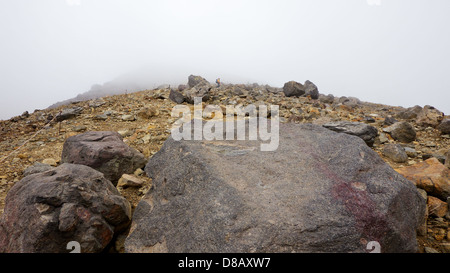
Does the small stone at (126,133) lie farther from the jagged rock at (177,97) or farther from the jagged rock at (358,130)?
the jagged rock at (358,130)

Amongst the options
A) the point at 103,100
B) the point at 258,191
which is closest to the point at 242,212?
the point at 258,191

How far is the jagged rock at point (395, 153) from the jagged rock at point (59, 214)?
4806 mm

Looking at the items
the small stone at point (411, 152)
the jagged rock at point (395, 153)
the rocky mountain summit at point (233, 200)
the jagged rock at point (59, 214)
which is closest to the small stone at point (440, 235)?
the rocky mountain summit at point (233, 200)

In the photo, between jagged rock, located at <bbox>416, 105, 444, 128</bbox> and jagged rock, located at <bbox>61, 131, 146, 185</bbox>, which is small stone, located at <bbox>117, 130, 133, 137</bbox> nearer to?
jagged rock, located at <bbox>61, 131, 146, 185</bbox>

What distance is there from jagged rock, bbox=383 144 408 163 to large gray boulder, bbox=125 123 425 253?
1.83m

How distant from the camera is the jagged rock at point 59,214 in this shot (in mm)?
2225

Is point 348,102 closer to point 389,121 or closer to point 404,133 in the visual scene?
point 389,121

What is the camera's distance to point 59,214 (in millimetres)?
2311

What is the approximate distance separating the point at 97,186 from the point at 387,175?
3.33 meters

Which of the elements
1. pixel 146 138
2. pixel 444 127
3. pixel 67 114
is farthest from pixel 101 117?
pixel 444 127

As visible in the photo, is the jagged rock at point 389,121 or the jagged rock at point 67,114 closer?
the jagged rock at point 389,121

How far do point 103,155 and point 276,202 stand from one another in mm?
2864

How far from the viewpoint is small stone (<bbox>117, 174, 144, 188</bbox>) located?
3.69 meters

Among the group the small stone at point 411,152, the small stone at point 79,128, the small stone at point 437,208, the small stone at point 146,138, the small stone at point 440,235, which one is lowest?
A: the small stone at point 440,235
